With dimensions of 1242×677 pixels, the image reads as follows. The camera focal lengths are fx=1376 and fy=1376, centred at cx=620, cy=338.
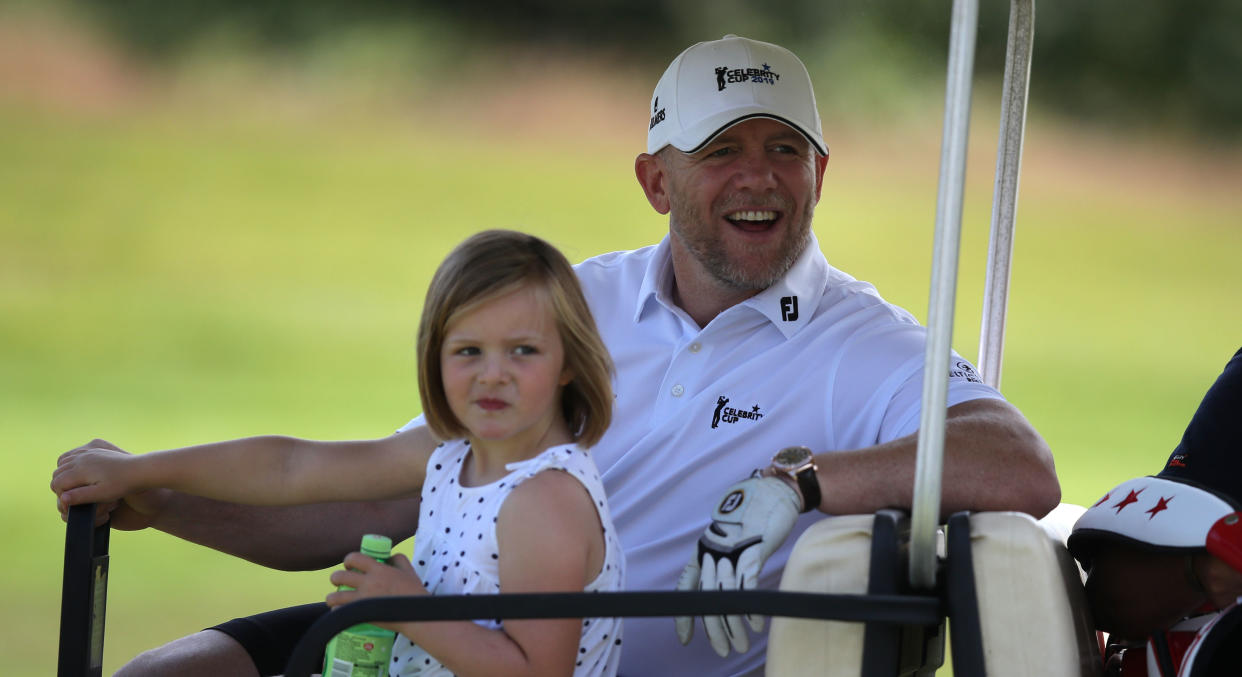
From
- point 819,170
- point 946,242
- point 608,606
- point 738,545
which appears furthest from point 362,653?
point 819,170

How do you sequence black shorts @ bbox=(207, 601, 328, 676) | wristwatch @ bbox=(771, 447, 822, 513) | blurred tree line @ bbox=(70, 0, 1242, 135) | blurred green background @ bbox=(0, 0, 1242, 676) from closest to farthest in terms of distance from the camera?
wristwatch @ bbox=(771, 447, 822, 513) < black shorts @ bbox=(207, 601, 328, 676) < blurred green background @ bbox=(0, 0, 1242, 676) < blurred tree line @ bbox=(70, 0, 1242, 135)

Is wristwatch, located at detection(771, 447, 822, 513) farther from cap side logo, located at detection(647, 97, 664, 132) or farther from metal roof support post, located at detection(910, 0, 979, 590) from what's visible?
cap side logo, located at detection(647, 97, 664, 132)

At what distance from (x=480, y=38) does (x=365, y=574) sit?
18.7 metres

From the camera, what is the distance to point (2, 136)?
17.3 m

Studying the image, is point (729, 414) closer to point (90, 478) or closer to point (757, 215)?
point (757, 215)

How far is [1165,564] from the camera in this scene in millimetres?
1851

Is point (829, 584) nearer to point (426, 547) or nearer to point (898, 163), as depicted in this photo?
point (426, 547)

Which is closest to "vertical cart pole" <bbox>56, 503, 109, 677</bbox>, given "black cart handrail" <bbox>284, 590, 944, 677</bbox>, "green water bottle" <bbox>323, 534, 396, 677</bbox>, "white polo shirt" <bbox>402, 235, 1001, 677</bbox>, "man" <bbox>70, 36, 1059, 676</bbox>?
"man" <bbox>70, 36, 1059, 676</bbox>

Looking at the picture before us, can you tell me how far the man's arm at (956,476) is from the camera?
188 cm

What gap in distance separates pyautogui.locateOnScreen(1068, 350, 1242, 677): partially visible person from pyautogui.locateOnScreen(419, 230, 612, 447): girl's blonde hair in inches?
28.5

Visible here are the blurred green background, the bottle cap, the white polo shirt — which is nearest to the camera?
the bottle cap

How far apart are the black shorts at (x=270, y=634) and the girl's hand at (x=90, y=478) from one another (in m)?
0.35

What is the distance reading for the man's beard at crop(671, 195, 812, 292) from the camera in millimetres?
2445

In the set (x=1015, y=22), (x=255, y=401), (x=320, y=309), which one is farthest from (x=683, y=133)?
(x=320, y=309)
